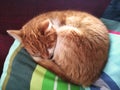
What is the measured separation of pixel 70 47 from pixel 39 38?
160 millimetres

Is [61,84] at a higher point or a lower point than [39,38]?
lower

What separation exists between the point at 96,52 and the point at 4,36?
2.10 feet

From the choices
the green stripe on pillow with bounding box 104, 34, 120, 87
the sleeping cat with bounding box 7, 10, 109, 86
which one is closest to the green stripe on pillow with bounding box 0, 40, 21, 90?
the sleeping cat with bounding box 7, 10, 109, 86

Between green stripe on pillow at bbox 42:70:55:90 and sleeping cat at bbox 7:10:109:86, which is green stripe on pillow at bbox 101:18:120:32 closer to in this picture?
sleeping cat at bbox 7:10:109:86

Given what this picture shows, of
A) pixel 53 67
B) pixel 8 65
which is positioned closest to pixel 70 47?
pixel 53 67

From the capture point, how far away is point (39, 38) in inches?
43.7

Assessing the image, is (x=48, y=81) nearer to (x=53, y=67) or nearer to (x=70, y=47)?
(x=53, y=67)

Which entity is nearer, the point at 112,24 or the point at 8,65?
the point at 8,65

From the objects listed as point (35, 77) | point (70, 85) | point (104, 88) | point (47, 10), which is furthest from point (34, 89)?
point (47, 10)

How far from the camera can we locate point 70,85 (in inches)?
41.7

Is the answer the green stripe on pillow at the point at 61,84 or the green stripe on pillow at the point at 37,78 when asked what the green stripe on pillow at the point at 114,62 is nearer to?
the green stripe on pillow at the point at 61,84

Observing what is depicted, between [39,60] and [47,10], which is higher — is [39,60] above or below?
below

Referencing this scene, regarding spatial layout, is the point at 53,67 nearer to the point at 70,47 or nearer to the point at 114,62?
the point at 70,47

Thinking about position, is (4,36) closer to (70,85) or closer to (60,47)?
(60,47)
